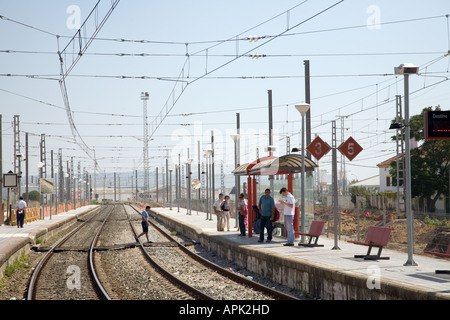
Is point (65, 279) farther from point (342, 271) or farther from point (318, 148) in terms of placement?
point (342, 271)

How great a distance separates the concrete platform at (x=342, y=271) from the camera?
9594mm

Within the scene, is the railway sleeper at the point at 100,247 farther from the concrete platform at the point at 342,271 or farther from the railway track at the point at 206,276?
the concrete platform at the point at 342,271

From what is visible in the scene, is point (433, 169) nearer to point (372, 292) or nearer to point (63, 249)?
point (63, 249)

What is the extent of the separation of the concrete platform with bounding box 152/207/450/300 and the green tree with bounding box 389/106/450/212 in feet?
91.3

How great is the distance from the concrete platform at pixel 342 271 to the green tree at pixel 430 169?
91.3 ft

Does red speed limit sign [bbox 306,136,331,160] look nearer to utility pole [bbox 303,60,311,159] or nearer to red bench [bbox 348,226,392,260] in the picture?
red bench [bbox 348,226,392,260]

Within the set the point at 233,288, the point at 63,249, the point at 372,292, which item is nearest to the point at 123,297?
the point at 233,288

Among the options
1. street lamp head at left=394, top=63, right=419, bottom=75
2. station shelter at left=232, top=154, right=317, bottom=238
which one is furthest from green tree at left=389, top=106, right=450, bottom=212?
street lamp head at left=394, top=63, right=419, bottom=75

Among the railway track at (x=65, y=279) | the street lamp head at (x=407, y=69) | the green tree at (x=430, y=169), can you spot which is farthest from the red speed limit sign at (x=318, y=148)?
the green tree at (x=430, y=169)

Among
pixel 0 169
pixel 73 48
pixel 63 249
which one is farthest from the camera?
pixel 0 169

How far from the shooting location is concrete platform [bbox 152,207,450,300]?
9594mm

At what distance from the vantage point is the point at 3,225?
35.8 metres

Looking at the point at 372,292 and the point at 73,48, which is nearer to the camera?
the point at 372,292
